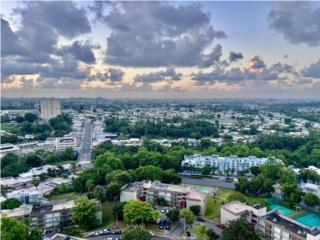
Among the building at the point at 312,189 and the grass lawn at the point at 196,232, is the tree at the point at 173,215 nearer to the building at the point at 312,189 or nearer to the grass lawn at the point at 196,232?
the grass lawn at the point at 196,232

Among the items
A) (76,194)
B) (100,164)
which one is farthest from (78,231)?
(100,164)

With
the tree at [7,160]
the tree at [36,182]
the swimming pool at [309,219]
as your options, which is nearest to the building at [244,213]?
the swimming pool at [309,219]

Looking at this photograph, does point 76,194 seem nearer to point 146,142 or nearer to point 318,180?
point 146,142

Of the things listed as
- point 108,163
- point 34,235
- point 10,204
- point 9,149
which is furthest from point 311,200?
point 9,149

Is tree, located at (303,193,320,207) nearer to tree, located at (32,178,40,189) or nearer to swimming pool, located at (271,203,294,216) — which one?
swimming pool, located at (271,203,294,216)

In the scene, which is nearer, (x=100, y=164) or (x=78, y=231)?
(x=78, y=231)

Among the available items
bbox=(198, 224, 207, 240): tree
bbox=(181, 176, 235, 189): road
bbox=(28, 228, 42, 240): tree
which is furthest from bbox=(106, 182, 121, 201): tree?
bbox=(181, 176, 235, 189): road
